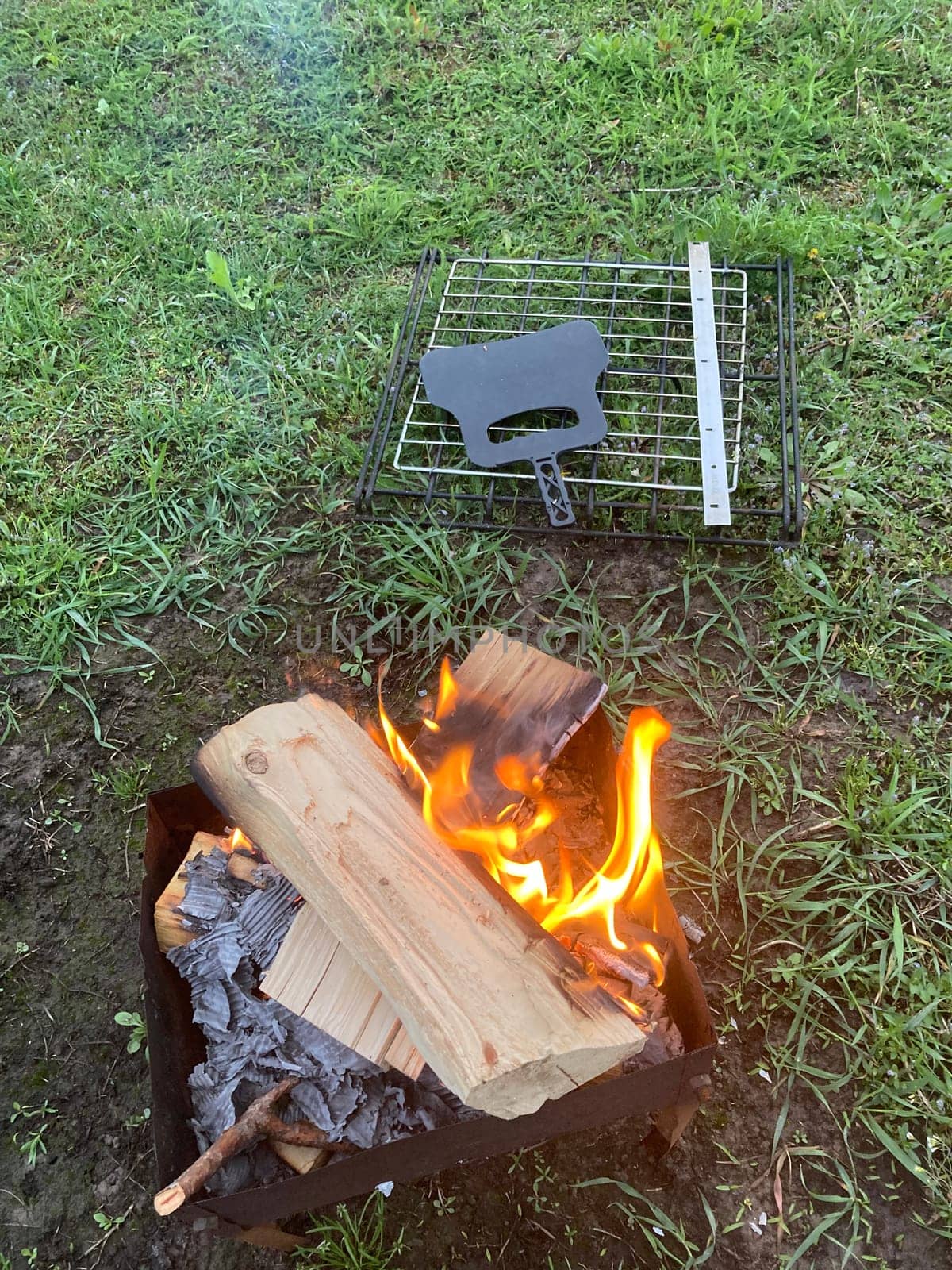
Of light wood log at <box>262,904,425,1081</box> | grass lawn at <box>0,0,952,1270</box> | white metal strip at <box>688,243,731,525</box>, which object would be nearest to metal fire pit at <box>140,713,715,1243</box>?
light wood log at <box>262,904,425,1081</box>

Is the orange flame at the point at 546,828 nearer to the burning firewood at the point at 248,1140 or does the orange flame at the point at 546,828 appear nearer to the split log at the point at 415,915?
the split log at the point at 415,915

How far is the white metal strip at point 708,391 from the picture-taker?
8.62ft

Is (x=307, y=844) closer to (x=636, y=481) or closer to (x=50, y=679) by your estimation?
(x=50, y=679)

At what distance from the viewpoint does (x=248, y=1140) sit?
1517 millimetres

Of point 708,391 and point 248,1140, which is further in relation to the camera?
point 708,391

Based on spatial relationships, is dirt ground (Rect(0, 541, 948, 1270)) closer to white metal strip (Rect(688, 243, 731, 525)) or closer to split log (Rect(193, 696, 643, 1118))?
split log (Rect(193, 696, 643, 1118))

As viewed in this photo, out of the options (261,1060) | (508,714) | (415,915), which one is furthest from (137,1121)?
(508,714)

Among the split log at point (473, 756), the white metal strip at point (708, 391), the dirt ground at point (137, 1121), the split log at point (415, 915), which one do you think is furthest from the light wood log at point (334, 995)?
the white metal strip at point (708, 391)

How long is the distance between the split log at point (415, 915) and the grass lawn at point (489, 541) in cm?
69

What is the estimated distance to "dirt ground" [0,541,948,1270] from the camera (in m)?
1.75

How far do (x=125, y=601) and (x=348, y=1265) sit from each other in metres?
1.88

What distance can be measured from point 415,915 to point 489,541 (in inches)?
59.3

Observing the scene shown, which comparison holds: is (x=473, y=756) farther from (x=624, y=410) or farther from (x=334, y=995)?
(x=624, y=410)

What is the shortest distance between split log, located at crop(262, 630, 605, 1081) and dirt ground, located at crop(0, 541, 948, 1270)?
545mm
